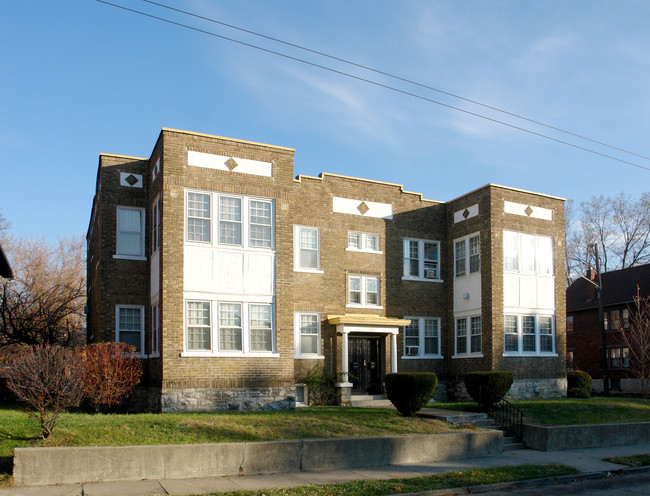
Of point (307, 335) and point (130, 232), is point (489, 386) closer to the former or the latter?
point (307, 335)

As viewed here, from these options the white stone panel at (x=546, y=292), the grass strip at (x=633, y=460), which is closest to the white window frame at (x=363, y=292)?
the white stone panel at (x=546, y=292)

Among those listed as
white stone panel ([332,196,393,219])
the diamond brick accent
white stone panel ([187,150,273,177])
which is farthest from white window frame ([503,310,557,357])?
the diamond brick accent

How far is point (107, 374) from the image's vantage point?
647 inches

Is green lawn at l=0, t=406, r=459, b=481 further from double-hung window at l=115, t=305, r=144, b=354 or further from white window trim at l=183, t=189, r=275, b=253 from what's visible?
white window trim at l=183, t=189, r=275, b=253

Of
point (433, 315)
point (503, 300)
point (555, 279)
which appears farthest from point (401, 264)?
point (555, 279)

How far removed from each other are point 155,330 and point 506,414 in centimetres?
1035

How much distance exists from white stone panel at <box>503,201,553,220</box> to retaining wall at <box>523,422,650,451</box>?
29.7 feet

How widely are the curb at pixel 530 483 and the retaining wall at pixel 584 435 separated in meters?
2.37

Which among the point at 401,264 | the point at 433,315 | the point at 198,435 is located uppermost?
the point at 401,264

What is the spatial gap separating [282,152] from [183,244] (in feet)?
13.6

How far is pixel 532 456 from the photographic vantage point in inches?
575

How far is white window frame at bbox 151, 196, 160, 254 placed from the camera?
18797 mm

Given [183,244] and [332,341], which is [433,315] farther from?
[183,244]

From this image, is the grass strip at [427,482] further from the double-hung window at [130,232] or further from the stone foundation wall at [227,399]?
the double-hung window at [130,232]
